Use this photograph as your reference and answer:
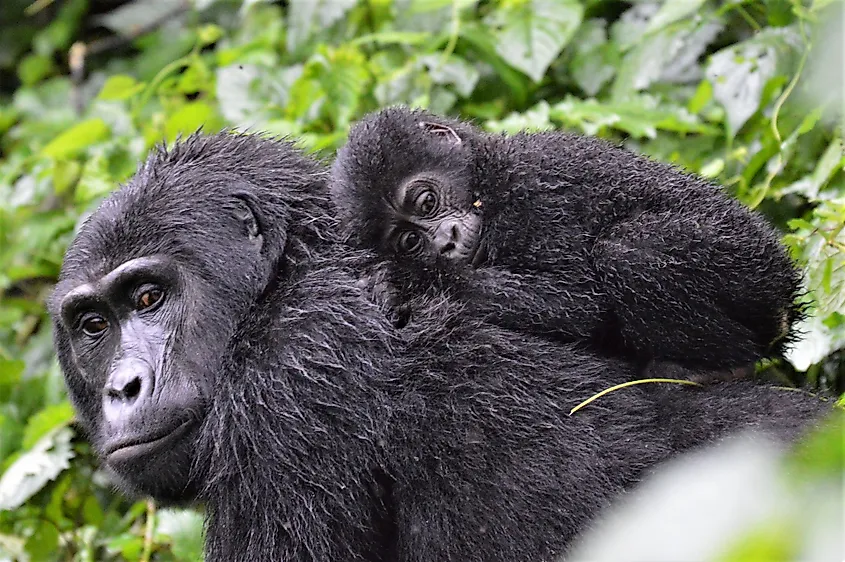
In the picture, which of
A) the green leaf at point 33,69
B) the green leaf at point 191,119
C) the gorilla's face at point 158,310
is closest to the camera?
the gorilla's face at point 158,310

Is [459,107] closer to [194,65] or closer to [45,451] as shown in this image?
[194,65]

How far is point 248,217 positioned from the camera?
286cm

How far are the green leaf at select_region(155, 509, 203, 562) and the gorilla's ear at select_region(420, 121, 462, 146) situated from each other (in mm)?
1595

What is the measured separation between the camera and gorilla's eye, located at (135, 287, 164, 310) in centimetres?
279

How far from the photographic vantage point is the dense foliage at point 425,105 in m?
3.81

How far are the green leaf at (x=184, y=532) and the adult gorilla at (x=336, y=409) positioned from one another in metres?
0.76

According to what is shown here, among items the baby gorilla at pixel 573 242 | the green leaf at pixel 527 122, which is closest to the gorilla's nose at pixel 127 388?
the baby gorilla at pixel 573 242

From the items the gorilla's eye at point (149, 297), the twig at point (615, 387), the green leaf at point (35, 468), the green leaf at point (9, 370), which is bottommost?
the green leaf at point (9, 370)

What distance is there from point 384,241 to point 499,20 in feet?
8.08

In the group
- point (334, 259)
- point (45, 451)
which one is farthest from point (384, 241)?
point (45, 451)

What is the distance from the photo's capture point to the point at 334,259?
2.79 m

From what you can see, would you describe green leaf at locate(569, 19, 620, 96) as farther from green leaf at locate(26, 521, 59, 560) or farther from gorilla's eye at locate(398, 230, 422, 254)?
green leaf at locate(26, 521, 59, 560)

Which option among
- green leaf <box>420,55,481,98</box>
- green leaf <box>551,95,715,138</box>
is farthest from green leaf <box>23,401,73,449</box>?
green leaf <box>551,95,715,138</box>

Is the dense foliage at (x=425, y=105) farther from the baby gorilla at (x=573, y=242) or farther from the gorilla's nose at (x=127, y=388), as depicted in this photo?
the gorilla's nose at (x=127, y=388)
